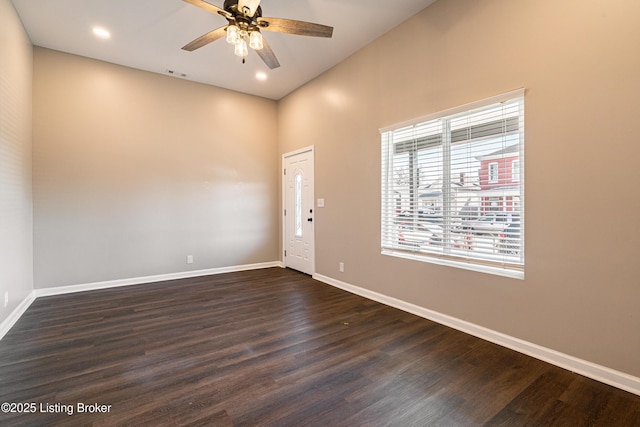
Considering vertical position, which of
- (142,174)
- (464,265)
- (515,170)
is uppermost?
(142,174)

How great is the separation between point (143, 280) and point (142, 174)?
5.46 ft

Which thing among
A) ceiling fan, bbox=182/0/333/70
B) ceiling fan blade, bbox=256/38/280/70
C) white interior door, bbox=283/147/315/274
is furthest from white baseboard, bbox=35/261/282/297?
ceiling fan, bbox=182/0/333/70

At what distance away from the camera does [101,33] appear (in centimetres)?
351

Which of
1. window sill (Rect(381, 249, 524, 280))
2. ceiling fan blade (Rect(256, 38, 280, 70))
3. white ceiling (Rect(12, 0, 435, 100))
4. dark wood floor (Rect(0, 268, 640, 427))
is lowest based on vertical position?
dark wood floor (Rect(0, 268, 640, 427))

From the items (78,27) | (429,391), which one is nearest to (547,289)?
(429,391)

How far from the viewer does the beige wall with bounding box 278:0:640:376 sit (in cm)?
191

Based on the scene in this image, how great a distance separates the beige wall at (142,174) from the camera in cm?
391

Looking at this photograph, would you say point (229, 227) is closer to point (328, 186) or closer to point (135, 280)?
point (135, 280)

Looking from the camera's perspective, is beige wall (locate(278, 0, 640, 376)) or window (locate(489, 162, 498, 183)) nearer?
beige wall (locate(278, 0, 640, 376))

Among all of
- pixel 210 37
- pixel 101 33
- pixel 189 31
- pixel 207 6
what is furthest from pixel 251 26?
pixel 101 33

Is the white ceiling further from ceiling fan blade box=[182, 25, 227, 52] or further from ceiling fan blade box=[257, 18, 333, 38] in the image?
ceiling fan blade box=[257, 18, 333, 38]

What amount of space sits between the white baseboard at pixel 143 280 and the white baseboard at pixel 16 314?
0.74ft

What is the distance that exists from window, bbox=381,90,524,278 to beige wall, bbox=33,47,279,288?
291cm

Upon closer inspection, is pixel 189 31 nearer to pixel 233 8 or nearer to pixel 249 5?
pixel 233 8
